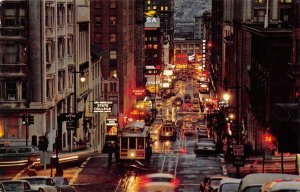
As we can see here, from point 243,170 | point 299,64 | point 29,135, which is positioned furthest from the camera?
point 29,135

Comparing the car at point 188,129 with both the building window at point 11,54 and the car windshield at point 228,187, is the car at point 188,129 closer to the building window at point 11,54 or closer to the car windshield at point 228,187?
the building window at point 11,54

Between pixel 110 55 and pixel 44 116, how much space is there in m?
69.0

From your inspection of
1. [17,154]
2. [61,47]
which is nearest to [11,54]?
[61,47]

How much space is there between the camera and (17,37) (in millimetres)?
73688

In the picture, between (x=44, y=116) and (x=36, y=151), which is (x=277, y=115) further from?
(x=44, y=116)

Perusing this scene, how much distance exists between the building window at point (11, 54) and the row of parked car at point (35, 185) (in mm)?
33907

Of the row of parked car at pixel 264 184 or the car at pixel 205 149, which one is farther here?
the car at pixel 205 149

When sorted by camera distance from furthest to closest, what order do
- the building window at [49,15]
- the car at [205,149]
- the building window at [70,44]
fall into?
the building window at [70,44] < the building window at [49,15] < the car at [205,149]

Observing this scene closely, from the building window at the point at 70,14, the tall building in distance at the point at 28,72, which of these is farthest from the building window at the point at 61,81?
the building window at the point at 70,14

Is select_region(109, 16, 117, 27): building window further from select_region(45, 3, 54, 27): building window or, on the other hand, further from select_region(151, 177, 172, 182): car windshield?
select_region(151, 177, 172, 182): car windshield

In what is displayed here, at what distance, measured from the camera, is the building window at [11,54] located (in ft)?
241

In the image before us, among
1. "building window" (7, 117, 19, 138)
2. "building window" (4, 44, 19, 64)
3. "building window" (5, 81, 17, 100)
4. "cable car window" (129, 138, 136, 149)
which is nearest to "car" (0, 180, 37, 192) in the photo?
"cable car window" (129, 138, 136, 149)

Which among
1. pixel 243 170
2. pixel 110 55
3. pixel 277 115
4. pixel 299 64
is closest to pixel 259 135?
pixel 243 170

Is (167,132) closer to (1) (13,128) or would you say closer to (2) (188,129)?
(2) (188,129)
